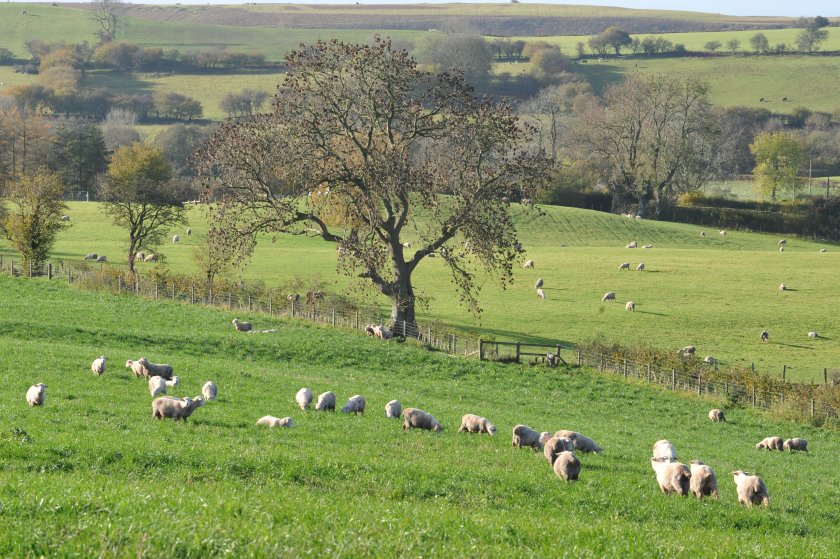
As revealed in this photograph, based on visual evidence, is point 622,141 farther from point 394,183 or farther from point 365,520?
point 365,520

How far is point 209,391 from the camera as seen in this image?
86.6ft

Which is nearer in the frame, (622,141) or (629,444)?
(629,444)

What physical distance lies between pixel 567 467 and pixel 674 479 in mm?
2120

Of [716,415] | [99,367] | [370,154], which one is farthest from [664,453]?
[370,154]

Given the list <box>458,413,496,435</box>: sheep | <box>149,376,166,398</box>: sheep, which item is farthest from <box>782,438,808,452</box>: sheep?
<box>149,376,166,398</box>: sheep

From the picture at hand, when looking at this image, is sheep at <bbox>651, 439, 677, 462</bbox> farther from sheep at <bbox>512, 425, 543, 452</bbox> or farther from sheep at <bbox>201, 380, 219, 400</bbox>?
sheep at <bbox>201, 380, 219, 400</bbox>

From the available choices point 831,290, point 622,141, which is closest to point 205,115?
point 622,141

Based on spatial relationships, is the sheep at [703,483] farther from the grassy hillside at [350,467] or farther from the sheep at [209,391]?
the sheep at [209,391]

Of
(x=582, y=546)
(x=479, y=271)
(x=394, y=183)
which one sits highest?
(x=394, y=183)

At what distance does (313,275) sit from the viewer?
220 ft

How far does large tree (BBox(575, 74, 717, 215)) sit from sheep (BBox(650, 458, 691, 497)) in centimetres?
10555

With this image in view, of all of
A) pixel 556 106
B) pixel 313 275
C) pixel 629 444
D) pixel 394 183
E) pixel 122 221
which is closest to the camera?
pixel 629 444

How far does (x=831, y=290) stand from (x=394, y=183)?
1546 inches

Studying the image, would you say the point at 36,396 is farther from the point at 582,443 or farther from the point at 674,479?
the point at 674,479
